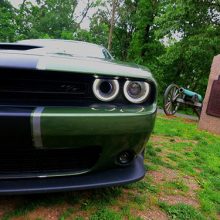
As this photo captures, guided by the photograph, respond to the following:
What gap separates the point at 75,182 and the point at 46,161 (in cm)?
22

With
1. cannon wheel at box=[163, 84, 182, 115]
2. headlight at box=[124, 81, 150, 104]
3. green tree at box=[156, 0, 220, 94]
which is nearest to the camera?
headlight at box=[124, 81, 150, 104]

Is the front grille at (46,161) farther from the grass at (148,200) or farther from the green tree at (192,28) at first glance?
the green tree at (192,28)

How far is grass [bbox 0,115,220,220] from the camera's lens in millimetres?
2068

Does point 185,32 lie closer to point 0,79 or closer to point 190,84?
point 190,84

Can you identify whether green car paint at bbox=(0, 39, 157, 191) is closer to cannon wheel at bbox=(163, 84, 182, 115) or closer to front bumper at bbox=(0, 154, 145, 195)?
front bumper at bbox=(0, 154, 145, 195)

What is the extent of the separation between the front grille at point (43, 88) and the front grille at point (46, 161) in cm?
29

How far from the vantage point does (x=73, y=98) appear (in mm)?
1877

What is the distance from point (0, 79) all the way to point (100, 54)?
1.84 metres

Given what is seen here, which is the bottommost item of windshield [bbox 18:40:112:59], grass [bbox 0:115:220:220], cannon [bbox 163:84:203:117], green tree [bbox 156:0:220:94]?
grass [bbox 0:115:220:220]

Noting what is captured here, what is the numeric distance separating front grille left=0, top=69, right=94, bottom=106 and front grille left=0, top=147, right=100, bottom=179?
0.29 m

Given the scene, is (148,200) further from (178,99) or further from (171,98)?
(178,99)

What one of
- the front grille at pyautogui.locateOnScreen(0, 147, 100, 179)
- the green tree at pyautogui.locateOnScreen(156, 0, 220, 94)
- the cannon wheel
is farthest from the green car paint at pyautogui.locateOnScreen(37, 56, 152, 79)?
the green tree at pyautogui.locateOnScreen(156, 0, 220, 94)

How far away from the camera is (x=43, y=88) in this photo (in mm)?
1812

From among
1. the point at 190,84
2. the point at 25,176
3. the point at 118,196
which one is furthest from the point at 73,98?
the point at 190,84
